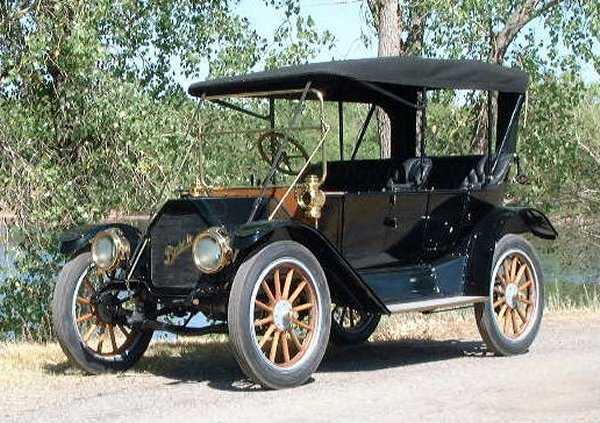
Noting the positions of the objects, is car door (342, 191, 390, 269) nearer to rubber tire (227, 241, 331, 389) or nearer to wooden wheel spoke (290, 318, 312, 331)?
Answer: rubber tire (227, 241, 331, 389)

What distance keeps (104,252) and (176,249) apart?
2.00 feet

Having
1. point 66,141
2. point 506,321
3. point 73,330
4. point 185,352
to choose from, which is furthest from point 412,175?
point 66,141

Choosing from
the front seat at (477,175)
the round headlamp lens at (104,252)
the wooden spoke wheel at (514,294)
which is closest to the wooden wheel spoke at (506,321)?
the wooden spoke wheel at (514,294)

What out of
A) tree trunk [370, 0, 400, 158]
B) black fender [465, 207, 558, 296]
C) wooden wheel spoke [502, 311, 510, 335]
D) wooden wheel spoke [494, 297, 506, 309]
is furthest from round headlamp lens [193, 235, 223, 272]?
tree trunk [370, 0, 400, 158]

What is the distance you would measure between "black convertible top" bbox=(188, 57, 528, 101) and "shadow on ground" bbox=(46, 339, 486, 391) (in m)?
2.02

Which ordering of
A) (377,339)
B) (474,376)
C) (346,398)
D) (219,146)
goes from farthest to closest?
(219,146), (377,339), (474,376), (346,398)

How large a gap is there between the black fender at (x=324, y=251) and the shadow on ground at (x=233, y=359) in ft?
1.91

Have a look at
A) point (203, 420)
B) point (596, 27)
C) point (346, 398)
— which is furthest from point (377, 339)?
point (596, 27)

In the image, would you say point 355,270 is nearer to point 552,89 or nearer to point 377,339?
point 377,339

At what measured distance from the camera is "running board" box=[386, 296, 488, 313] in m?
8.55

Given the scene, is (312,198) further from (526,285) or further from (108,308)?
(526,285)

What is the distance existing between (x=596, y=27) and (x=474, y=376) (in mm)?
9700

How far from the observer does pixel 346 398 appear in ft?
24.3

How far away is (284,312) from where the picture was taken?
7.92 meters
